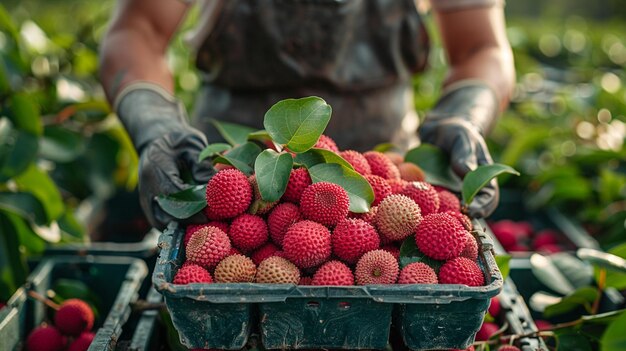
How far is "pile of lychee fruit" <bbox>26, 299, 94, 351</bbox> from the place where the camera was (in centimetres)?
123

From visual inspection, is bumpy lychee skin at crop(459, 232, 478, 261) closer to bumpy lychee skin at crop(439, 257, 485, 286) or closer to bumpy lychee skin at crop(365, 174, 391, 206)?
bumpy lychee skin at crop(439, 257, 485, 286)

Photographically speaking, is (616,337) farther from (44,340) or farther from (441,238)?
(44,340)

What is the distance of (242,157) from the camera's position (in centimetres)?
102

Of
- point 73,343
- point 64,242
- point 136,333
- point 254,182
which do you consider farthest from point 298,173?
point 64,242

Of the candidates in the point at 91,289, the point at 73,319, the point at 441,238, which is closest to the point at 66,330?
the point at 73,319

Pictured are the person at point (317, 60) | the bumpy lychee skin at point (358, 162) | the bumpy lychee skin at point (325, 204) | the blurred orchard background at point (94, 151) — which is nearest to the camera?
the bumpy lychee skin at point (325, 204)

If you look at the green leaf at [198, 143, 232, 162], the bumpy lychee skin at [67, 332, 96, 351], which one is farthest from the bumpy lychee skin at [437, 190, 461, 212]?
the bumpy lychee skin at [67, 332, 96, 351]

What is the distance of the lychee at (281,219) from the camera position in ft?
2.99

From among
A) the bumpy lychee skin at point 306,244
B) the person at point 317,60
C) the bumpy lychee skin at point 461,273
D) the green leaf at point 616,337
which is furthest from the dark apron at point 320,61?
the green leaf at point 616,337

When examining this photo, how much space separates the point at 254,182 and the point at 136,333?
37 cm

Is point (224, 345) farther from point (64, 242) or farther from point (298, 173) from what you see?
point (64, 242)

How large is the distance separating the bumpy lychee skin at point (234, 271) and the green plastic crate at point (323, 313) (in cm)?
4

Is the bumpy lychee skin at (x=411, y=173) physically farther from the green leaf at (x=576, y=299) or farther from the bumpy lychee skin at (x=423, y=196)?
the green leaf at (x=576, y=299)

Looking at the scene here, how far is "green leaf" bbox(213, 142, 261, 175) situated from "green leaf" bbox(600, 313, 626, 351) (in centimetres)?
52
